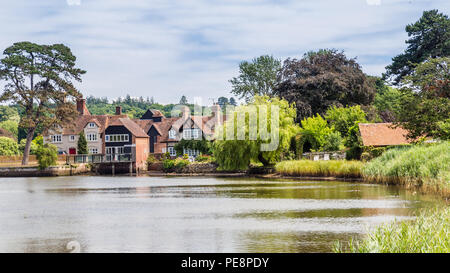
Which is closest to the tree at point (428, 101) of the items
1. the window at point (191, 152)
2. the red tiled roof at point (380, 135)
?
the red tiled roof at point (380, 135)

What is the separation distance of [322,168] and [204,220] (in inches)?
967

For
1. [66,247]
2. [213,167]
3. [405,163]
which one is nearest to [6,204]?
[66,247]

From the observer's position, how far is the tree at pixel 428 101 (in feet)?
118

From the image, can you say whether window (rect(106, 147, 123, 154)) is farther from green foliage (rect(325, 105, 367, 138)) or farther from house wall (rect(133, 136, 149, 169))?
green foliage (rect(325, 105, 367, 138))

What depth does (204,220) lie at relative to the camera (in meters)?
20.1

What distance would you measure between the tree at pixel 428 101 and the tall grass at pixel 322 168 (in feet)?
15.3

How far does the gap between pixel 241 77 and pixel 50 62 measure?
2972cm

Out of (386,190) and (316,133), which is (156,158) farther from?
(386,190)

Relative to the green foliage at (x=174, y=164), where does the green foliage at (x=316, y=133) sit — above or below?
above

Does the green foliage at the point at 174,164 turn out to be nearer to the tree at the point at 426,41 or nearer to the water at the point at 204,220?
the tree at the point at 426,41

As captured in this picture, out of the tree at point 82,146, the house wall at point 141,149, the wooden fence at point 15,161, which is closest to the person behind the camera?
the wooden fence at point 15,161

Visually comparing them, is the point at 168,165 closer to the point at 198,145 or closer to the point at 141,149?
the point at 198,145

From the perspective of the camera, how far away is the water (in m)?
14.9

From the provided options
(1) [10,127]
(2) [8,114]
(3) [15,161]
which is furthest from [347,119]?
(2) [8,114]
